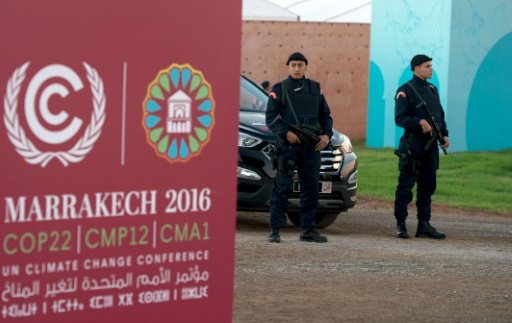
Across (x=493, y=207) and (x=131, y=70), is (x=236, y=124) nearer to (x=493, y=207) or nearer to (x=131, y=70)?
(x=131, y=70)

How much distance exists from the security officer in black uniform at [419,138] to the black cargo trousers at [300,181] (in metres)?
1.26

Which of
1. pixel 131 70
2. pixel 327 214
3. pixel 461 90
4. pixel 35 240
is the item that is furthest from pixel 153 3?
pixel 461 90

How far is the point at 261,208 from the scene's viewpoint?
12.0 m

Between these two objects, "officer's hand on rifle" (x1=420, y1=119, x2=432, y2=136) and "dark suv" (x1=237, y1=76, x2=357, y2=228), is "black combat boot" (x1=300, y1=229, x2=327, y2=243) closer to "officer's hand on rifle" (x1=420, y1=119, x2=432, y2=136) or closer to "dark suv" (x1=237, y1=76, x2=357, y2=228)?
"dark suv" (x1=237, y1=76, x2=357, y2=228)

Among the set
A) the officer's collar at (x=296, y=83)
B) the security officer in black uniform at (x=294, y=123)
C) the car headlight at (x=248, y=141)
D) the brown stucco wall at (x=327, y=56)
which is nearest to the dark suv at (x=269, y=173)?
the car headlight at (x=248, y=141)

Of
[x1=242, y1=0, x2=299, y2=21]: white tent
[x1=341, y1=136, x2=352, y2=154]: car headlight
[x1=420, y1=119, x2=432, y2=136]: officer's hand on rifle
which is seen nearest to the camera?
[x1=420, y1=119, x2=432, y2=136]: officer's hand on rifle

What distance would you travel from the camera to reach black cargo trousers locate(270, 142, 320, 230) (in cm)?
1105

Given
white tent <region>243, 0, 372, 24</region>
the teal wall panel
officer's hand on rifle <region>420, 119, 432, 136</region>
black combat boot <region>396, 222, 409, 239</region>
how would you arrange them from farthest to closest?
white tent <region>243, 0, 372, 24</region>, the teal wall panel, black combat boot <region>396, 222, 409, 239</region>, officer's hand on rifle <region>420, 119, 432, 136</region>

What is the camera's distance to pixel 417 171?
12.2 metres

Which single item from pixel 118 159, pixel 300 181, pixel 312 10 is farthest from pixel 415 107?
pixel 312 10

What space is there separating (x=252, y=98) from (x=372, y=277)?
15.1ft

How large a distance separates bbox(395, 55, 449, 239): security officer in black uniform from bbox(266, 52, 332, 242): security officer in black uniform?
1.15 meters

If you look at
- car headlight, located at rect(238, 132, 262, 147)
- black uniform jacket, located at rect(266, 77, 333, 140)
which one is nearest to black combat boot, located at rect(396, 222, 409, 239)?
car headlight, located at rect(238, 132, 262, 147)

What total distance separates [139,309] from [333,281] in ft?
17.8
